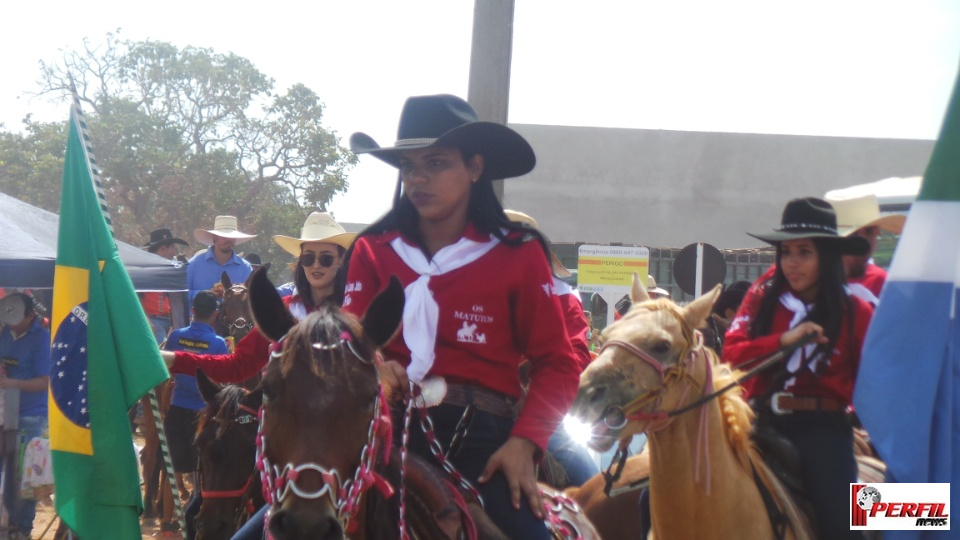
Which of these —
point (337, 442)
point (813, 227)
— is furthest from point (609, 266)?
point (337, 442)

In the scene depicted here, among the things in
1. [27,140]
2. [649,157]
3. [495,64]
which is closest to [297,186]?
[27,140]

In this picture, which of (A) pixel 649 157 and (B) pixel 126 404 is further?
(A) pixel 649 157

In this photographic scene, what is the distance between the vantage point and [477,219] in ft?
12.2

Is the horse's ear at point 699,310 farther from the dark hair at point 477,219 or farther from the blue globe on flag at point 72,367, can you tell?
the blue globe on flag at point 72,367

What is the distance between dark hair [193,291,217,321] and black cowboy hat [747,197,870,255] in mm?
5942

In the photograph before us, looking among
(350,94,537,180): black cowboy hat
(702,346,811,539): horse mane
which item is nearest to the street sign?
(702,346,811,539): horse mane

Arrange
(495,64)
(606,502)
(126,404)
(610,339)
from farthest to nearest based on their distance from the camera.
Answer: (495,64) < (606,502) < (610,339) < (126,404)

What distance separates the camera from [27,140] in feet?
118

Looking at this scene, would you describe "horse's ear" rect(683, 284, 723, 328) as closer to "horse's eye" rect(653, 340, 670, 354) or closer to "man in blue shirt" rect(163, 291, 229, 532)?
"horse's eye" rect(653, 340, 670, 354)

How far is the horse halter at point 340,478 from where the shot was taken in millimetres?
2564

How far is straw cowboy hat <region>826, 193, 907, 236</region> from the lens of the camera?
650 cm

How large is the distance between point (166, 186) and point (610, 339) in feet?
108

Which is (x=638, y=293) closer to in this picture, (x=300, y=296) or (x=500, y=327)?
(x=500, y=327)

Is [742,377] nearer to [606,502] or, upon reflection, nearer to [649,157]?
[606,502]
